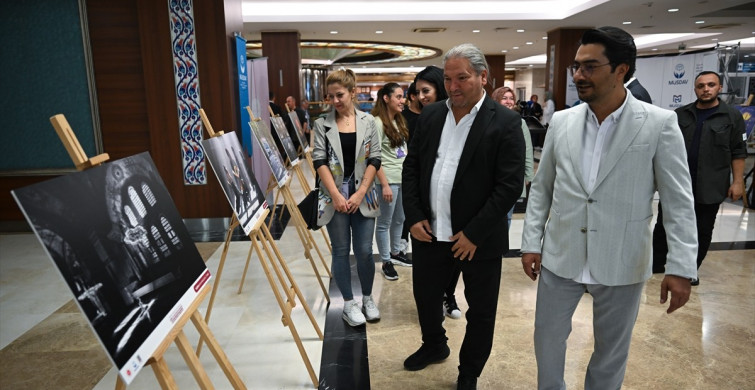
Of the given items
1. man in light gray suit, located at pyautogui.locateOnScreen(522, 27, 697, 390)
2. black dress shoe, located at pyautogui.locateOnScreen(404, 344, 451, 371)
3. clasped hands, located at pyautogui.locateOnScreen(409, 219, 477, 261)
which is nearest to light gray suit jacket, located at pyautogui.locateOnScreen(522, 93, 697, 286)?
man in light gray suit, located at pyautogui.locateOnScreen(522, 27, 697, 390)

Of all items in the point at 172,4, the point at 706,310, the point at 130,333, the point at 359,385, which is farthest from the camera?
the point at 172,4

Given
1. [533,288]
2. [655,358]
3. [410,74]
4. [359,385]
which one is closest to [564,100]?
[533,288]

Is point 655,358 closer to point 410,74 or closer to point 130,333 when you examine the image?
point 130,333

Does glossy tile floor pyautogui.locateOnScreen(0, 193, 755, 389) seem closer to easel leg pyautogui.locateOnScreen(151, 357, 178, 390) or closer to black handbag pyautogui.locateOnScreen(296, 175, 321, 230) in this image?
black handbag pyautogui.locateOnScreen(296, 175, 321, 230)

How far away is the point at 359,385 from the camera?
239 cm

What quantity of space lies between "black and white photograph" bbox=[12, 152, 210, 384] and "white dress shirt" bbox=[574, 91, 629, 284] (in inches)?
53.7

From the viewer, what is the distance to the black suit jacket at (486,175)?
6.55 ft

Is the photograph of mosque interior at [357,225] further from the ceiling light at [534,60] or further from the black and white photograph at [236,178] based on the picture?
the ceiling light at [534,60]

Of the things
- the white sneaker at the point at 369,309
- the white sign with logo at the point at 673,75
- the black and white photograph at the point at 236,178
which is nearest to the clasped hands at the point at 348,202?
the black and white photograph at the point at 236,178

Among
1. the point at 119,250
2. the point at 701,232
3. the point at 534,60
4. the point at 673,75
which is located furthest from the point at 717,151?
the point at 534,60

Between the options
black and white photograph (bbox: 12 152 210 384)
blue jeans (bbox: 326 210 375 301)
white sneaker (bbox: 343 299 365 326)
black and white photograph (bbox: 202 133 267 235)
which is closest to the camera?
black and white photograph (bbox: 12 152 210 384)

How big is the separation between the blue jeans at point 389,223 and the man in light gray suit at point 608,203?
6.11 feet

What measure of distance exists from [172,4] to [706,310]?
5305 millimetres

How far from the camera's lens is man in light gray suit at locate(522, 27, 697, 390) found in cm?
152
